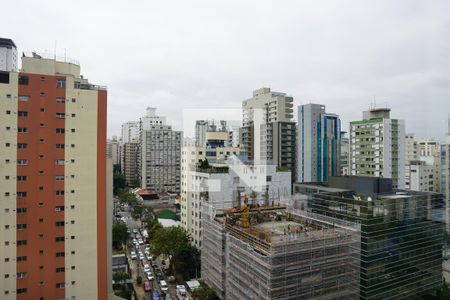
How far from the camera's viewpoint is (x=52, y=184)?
7.75 m

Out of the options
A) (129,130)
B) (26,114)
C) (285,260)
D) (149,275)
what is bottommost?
(149,275)

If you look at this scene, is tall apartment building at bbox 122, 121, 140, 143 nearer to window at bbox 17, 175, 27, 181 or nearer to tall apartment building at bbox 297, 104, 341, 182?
tall apartment building at bbox 297, 104, 341, 182

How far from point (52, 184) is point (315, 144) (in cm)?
1443

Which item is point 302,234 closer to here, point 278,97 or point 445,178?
point 445,178

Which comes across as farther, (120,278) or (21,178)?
(120,278)

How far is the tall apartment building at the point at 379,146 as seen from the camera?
14.5 metres

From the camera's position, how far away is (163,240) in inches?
448

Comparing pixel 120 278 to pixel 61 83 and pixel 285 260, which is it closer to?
pixel 285 260

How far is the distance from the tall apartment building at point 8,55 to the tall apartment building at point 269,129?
494 inches

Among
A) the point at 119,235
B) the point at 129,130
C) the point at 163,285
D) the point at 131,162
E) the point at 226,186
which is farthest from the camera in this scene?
the point at 129,130

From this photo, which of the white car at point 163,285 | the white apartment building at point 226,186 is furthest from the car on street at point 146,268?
the white apartment building at point 226,186

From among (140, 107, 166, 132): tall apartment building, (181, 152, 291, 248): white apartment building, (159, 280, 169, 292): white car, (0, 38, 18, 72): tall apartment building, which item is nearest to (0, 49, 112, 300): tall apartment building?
(159, 280, 169, 292): white car

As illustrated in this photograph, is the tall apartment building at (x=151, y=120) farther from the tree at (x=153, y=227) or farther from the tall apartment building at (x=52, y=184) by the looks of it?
the tall apartment building at (x=52, y=184)

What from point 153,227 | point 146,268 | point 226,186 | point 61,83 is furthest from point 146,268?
point 61,83
